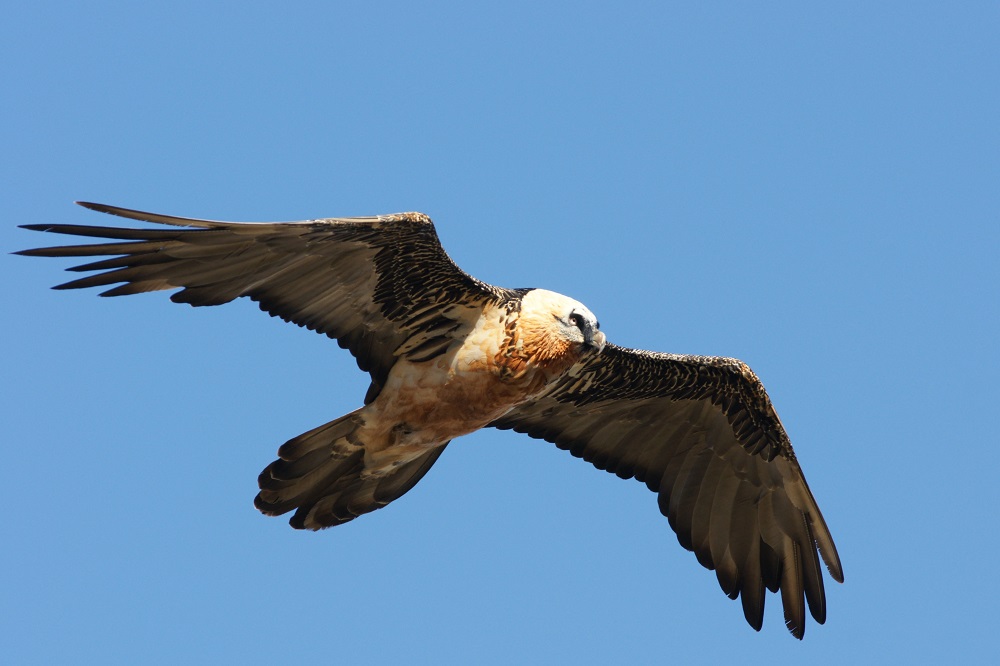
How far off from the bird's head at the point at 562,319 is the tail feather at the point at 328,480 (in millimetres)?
1700

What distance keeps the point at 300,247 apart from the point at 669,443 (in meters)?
4.60

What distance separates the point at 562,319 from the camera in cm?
1060

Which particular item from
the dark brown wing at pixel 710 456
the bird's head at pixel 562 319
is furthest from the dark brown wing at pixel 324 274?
the dark brown wing at pixel 710 456

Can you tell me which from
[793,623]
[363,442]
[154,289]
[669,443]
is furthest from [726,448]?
[154,289]

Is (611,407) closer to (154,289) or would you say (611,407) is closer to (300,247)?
(300,247)

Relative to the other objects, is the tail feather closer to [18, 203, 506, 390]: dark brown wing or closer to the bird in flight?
the bird in flight

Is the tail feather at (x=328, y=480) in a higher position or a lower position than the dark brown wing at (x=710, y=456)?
lower

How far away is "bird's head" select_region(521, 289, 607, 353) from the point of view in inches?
416

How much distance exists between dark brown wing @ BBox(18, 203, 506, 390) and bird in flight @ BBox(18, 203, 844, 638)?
0.01 meters

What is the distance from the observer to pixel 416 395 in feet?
35.5

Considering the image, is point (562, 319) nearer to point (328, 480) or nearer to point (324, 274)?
point (324, 274)

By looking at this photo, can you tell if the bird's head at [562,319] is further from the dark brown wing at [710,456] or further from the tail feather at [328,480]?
the tail feather at [328,480]

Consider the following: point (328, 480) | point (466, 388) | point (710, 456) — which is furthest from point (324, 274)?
point (710, 456)

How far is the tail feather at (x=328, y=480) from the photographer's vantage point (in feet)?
35.4
